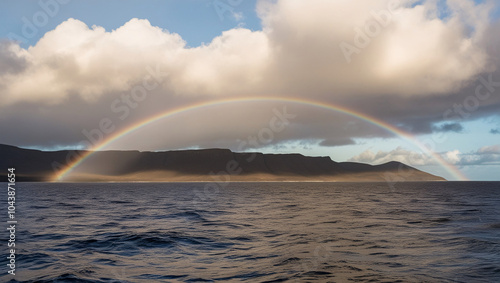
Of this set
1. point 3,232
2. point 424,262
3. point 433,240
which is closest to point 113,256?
point 3,232

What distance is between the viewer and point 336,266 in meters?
15.4

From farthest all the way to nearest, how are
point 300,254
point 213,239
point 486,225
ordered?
point 486,225 < point 213,239 < point 300,254

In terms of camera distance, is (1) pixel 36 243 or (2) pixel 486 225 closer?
(1) pixel 36 243

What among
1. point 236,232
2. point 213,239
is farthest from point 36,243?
point 236,232

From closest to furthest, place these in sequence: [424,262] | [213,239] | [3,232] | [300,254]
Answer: [424,262] < [300,254] < [213,239] < [3,232]

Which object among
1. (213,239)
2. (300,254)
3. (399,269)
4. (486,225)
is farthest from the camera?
(486,225)

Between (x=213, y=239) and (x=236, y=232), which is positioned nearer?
(x=213, y=239)

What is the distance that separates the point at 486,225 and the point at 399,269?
17.5 meters

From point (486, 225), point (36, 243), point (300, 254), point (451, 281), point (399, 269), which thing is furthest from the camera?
point (486, 225)

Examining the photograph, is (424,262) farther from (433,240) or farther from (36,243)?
(36,243)

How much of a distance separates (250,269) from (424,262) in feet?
23.9

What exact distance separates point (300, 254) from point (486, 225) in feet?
59.5

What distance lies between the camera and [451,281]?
13508mm

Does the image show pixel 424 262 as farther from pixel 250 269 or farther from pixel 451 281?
pixel 250 269
